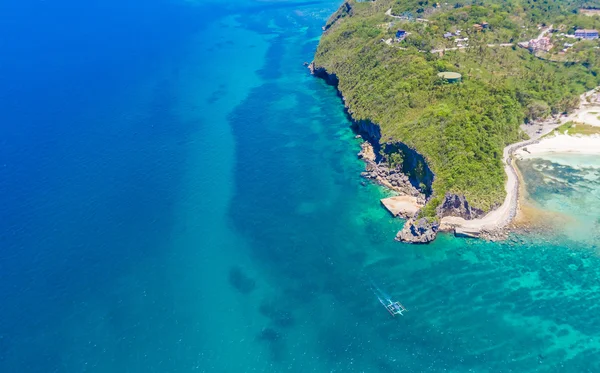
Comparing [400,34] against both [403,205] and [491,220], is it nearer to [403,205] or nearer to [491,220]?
[403,205]

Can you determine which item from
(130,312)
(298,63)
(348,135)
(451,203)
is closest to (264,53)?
(298,63)

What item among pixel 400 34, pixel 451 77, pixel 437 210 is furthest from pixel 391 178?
pixel 400 34

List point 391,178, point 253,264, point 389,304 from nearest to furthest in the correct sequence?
point 389,304 → point 253,264 → point 391,178

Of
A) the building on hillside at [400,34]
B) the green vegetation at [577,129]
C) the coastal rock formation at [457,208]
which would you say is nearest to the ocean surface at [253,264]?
the coastal rock formation at [457,208]

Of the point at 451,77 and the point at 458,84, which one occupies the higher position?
the point at 451,77

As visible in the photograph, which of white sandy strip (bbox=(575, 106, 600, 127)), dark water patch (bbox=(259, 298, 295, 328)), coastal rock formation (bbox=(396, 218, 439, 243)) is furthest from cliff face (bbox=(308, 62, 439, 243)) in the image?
white sandy strip (bbox=(575, 106, 600, 127))

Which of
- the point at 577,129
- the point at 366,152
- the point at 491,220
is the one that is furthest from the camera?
the point at 577,129

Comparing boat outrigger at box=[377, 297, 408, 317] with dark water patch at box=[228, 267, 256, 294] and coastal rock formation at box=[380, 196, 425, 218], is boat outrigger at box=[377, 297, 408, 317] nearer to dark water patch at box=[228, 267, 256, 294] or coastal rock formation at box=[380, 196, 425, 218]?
dark water patch at box=[228, 267, 256, 294]

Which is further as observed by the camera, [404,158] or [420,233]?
[404,158]

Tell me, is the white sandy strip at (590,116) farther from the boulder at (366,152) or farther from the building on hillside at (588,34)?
the boulder at (366,152)
